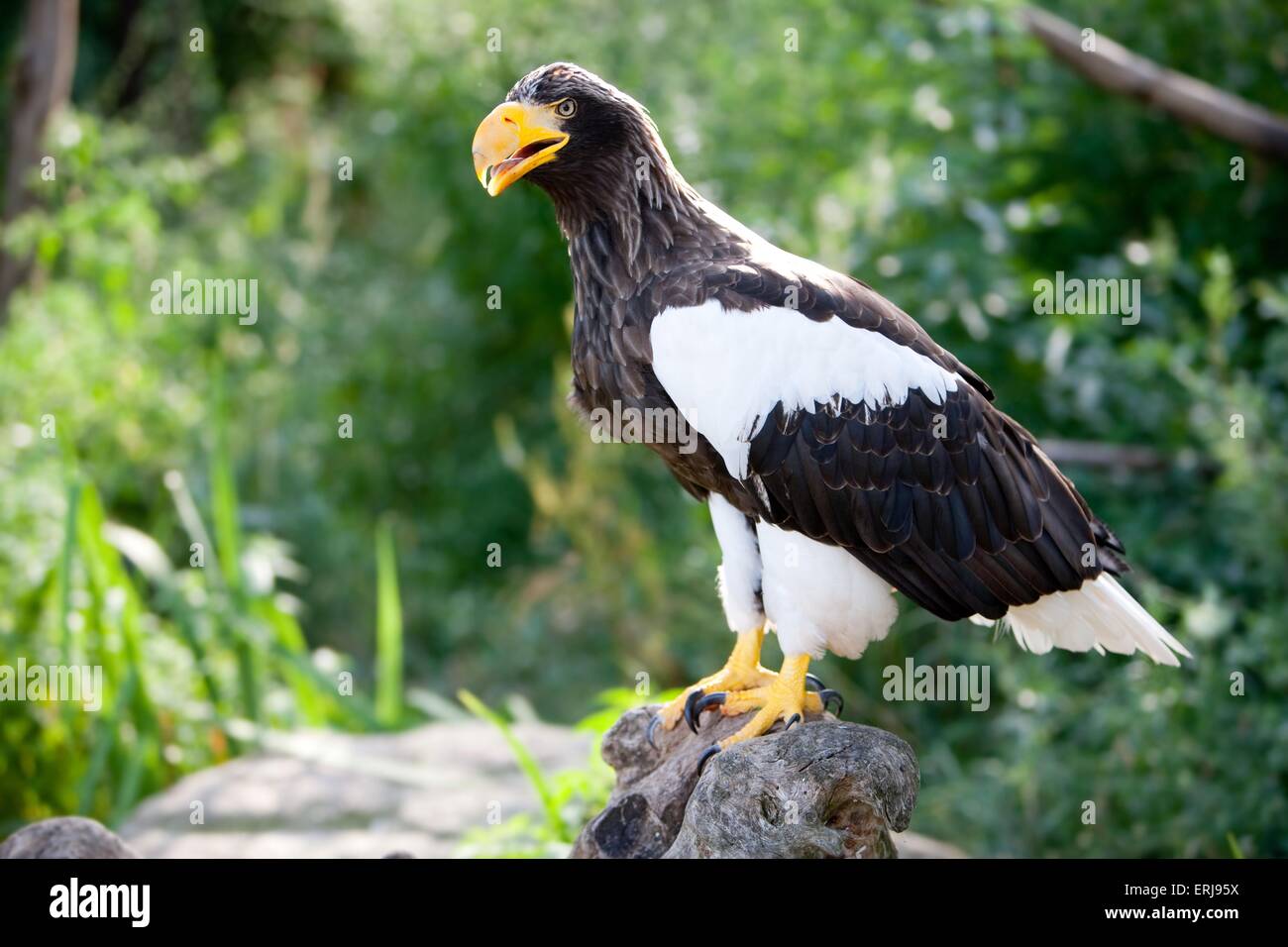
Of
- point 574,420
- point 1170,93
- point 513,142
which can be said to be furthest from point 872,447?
point 1170,93

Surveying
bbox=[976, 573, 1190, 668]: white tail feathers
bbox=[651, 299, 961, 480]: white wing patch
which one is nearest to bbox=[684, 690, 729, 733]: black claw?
bbox=[651, 299, 961, 480]: white wing patch

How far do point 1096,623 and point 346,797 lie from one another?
286cm

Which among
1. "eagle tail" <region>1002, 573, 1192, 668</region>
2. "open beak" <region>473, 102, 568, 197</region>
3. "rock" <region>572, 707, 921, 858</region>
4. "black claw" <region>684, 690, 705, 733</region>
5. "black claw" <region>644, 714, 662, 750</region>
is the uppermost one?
"open beak" <region>473, 102, 568, 197</region>

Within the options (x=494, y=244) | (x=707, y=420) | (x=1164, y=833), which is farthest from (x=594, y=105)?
(x=494, y=244)

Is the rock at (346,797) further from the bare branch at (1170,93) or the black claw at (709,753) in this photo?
the bare branch at (1170,93)

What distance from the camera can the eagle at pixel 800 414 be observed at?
3037mm

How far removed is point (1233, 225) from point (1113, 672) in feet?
7.49

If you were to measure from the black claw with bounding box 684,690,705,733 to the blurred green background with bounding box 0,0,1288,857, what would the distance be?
5.77 feet

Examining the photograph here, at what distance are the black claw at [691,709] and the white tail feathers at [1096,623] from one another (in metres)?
0.80

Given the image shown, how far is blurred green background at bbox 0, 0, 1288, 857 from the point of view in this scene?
4.85 meters

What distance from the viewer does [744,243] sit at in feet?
10.7

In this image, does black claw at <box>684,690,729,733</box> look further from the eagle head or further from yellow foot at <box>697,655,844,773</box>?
the eagle head

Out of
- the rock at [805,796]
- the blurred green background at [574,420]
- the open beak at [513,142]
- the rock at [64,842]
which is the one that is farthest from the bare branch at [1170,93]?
the rock at [64,842]

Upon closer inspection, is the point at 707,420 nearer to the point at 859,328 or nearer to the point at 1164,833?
the point at 859,328
